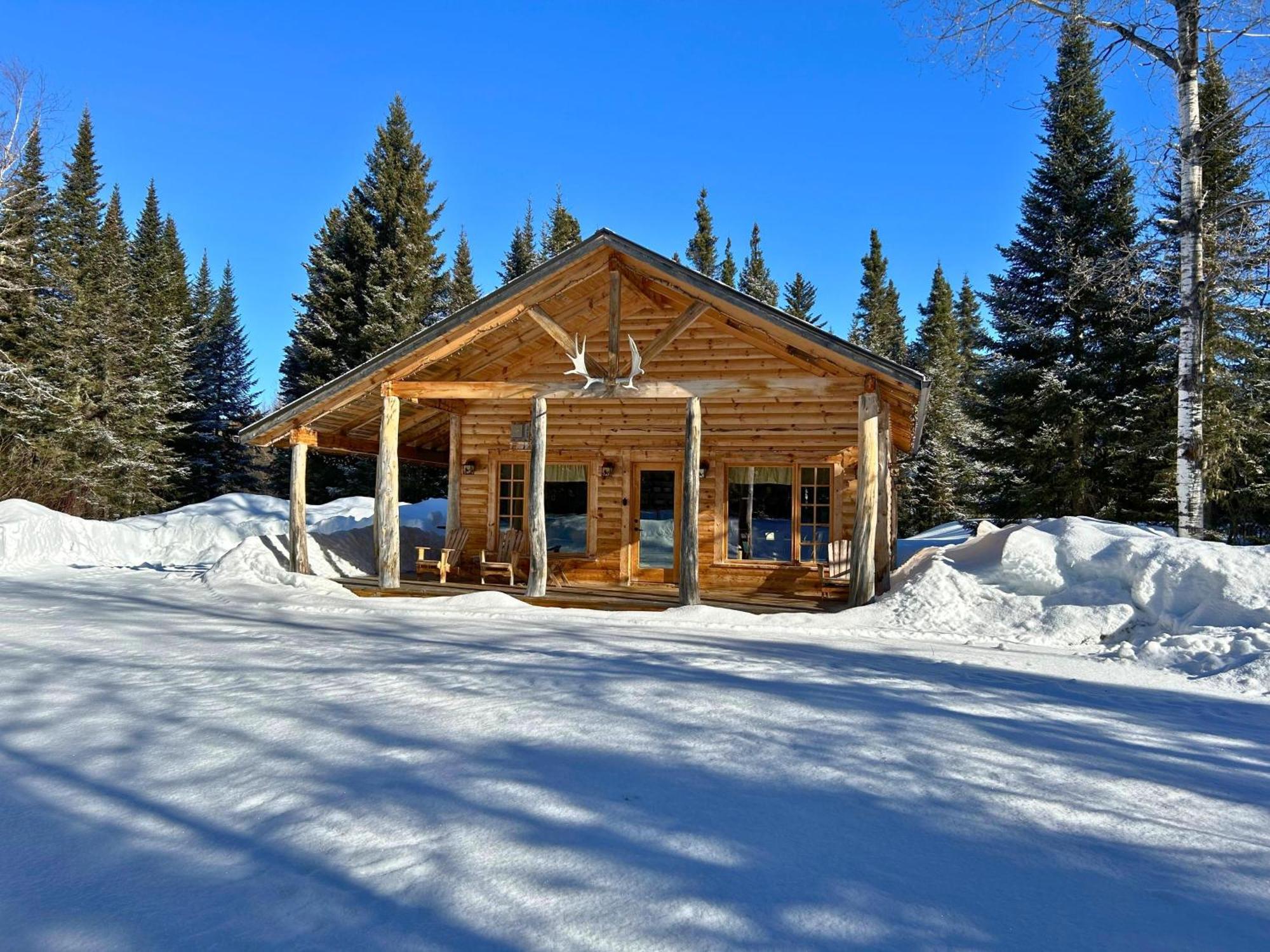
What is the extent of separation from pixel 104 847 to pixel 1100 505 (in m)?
19.3

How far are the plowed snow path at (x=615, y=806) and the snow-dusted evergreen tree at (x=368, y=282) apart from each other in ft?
70.8

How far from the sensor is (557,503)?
13211mm

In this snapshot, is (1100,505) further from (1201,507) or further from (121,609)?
(121,609)

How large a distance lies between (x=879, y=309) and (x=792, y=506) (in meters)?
34.0

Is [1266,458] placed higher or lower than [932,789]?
higher

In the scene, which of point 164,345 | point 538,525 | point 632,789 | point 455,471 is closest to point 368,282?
point 164,345

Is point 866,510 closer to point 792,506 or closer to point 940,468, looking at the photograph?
point 792,506

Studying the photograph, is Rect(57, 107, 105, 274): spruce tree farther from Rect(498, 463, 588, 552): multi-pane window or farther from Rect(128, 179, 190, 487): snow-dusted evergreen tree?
Rect(498, 463, 588, 552): multi-pane window

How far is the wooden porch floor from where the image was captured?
365 inches

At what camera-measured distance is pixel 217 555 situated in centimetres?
1520

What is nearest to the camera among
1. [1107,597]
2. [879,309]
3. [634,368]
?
[1107,597]

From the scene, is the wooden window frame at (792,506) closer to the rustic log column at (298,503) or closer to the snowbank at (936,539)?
the snowbank at (936,539)

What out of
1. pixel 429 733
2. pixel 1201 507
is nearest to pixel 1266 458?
pixel 1201 507

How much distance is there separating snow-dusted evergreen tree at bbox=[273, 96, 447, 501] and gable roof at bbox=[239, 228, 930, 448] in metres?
15.7
